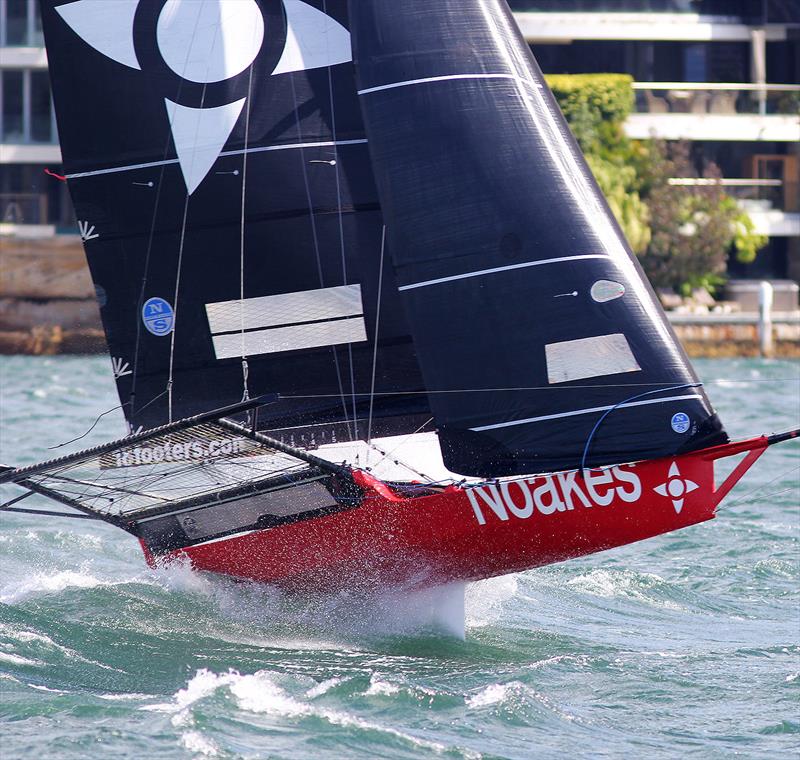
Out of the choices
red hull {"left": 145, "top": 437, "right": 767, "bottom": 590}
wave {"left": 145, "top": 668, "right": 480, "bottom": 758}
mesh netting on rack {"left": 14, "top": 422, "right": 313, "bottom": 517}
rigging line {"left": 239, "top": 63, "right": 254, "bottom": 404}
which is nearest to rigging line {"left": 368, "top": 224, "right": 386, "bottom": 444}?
rigging line {"left": 239, "top": 63, "right": 254, "bottom": 404}

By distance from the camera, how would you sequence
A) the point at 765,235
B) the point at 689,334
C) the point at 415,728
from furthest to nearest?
the point at 765,235 < the point at 689,334 < the point at 415,728

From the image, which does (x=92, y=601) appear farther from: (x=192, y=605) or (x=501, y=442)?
(x=501, y=442)

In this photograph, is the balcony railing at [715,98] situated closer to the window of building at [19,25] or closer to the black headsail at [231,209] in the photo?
the window of building at [19,25]

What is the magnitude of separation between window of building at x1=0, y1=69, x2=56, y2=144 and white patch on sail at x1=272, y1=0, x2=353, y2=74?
22287mm

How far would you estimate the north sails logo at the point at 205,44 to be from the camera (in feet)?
29.5

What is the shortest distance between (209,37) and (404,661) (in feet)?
13.2

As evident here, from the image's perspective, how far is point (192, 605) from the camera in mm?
8742

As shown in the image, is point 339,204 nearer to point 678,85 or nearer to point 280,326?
point 280,326

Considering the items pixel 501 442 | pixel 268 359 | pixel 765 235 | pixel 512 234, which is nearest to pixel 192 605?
pixel 268 359

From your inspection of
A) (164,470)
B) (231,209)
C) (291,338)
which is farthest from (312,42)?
(164,470)

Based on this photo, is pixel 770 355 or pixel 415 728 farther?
pixel 770 355

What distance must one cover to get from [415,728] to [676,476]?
2.11 m

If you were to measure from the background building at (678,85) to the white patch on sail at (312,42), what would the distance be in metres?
21.4

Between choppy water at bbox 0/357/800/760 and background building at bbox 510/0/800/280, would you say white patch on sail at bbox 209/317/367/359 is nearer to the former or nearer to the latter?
choppy water at bbox 0/357/800/760
